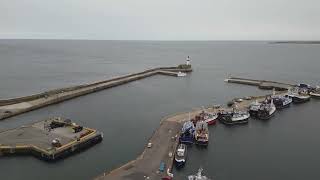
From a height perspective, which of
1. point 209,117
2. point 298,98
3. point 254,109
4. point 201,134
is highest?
point 209,117

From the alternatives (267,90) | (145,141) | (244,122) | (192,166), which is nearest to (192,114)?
(244,122)

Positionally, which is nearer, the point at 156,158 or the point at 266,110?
the point at 156,158

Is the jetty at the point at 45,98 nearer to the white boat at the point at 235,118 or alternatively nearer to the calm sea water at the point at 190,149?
the calm sea water at the point at 190,149

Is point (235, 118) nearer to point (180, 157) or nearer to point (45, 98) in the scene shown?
point (180, 157)

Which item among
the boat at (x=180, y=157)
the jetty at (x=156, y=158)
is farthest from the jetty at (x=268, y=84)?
the boat at (x=180, y=157)

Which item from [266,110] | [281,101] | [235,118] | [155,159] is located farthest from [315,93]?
[155,159]
